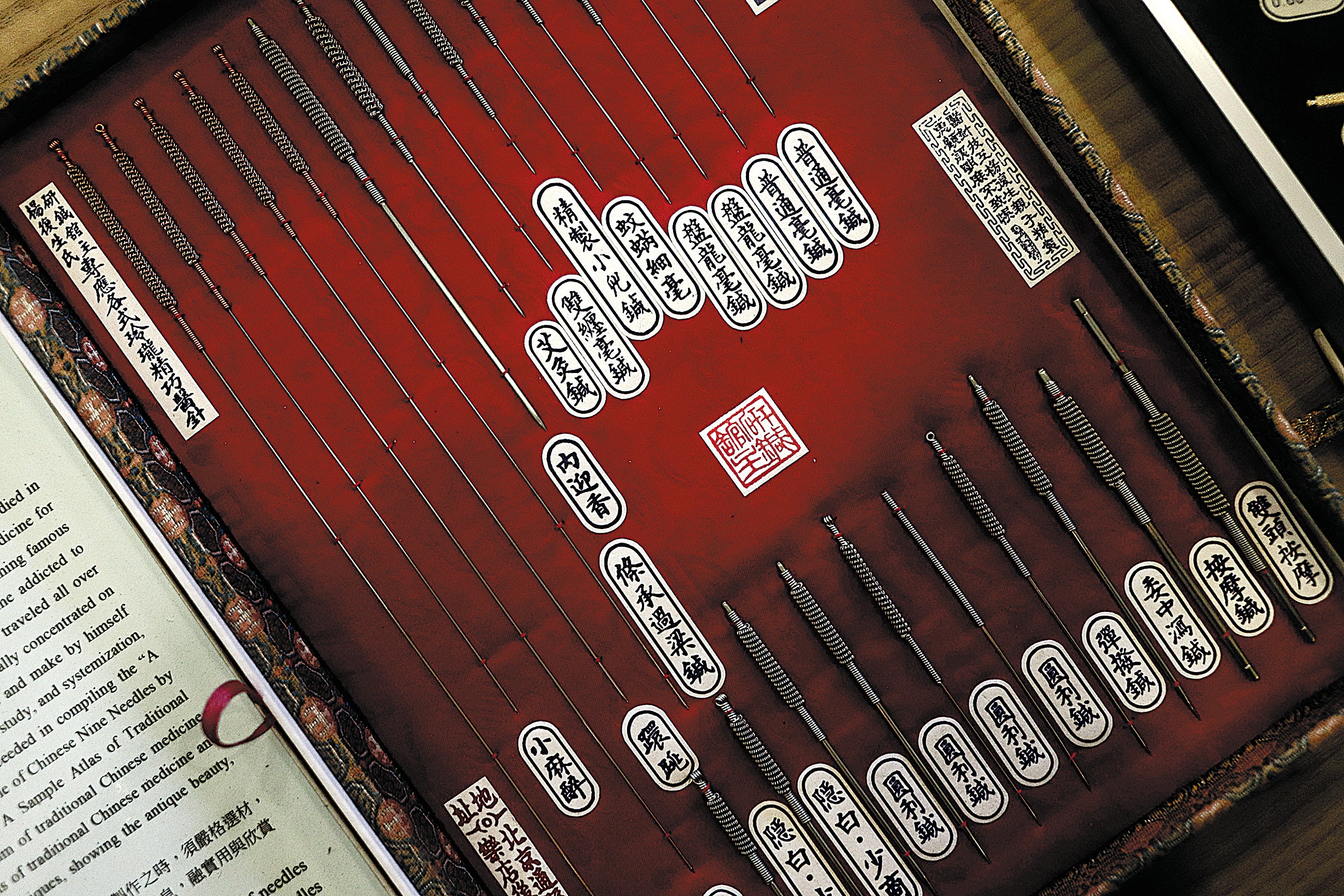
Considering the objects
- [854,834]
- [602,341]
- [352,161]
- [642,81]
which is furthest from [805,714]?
[352,161]

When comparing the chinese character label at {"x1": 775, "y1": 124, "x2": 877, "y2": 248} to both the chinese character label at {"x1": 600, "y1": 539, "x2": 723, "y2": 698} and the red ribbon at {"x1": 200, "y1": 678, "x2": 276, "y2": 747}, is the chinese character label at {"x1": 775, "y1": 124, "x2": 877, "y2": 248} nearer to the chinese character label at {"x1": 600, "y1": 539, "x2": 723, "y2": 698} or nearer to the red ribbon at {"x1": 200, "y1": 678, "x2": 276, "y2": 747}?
the chinese character label at {"x1": 600, "y1": 539, "x2": 723, "y2": 698}

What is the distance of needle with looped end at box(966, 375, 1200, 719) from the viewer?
1821mm

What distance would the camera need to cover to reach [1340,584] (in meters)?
1.82

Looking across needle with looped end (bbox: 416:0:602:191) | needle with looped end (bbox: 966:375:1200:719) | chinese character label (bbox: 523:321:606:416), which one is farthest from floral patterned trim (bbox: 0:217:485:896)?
needle with looped end (bbox: 966:375:1200:719)

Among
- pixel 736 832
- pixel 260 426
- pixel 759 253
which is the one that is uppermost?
pixel 260 426

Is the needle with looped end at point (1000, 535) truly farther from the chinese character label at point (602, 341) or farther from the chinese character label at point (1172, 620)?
the chinese character label at point (602, 341)

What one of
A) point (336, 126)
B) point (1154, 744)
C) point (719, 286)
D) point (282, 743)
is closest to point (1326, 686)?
point (1154, 744)

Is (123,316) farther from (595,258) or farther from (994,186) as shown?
(994,186)

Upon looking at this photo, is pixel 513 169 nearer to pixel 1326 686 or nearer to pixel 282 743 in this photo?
pixel 282 743

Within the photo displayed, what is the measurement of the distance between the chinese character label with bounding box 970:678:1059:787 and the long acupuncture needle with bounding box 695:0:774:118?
1.32 metres

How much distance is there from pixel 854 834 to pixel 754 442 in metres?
0.85

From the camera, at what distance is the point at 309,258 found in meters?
1.88

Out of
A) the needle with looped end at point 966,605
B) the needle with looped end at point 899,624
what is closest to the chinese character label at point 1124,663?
the needle with looped end at point 966,605

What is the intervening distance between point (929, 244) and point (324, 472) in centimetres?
139
